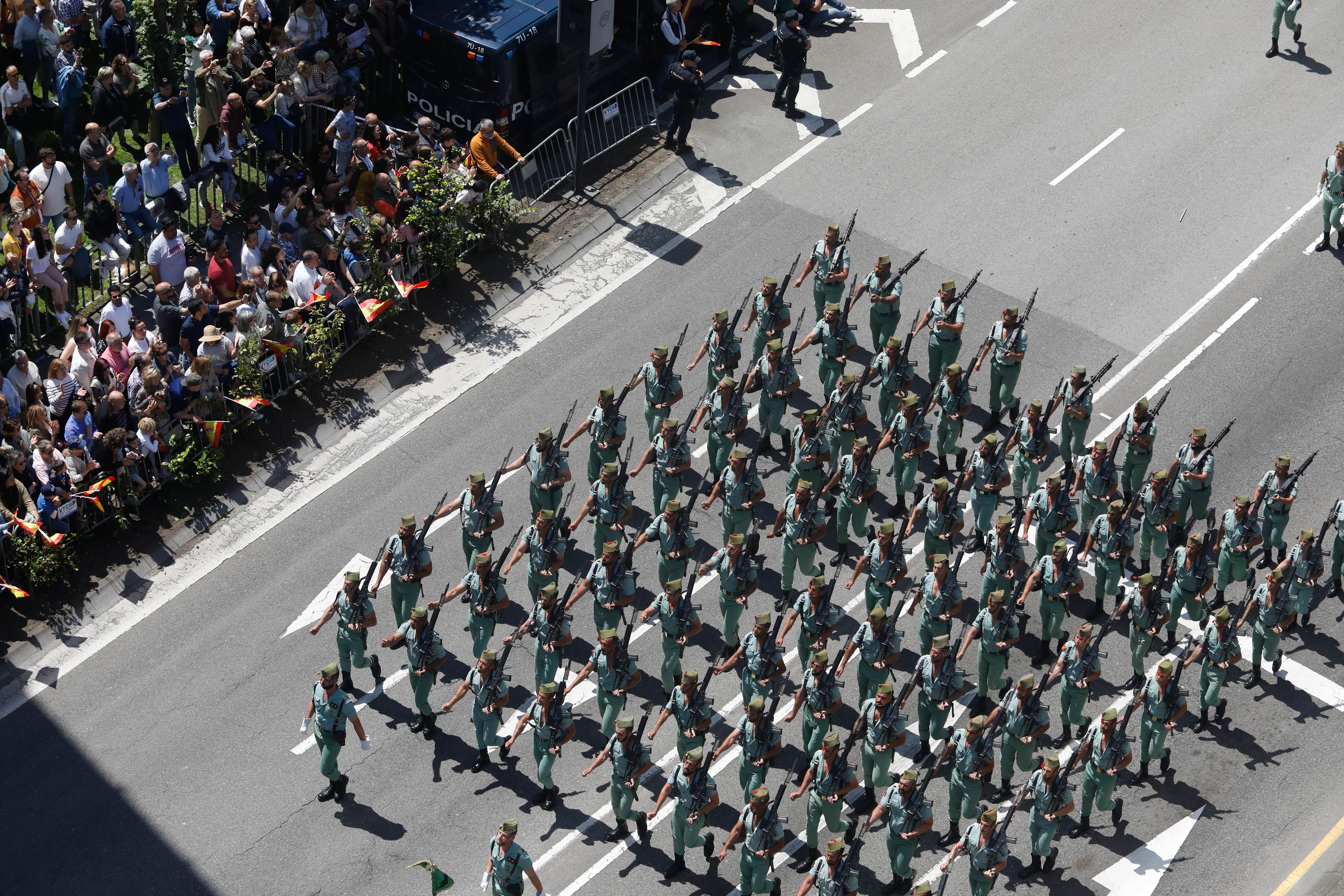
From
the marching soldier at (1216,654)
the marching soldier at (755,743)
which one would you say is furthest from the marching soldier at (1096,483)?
the marching soldier at (755,743)

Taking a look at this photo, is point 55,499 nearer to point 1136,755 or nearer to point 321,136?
point 321,136

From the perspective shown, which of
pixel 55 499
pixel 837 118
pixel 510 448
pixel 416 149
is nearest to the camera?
pixel 55 499

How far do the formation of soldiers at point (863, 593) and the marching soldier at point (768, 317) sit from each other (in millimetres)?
45

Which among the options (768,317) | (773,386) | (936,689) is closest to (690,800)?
(936,689)

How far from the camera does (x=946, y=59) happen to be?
106 ft

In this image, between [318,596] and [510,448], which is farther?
[510,448]

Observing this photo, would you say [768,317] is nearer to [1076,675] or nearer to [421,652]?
[1076,675]

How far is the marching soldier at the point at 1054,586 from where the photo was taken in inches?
889

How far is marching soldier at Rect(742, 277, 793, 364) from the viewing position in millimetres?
26047

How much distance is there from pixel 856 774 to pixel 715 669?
1993mm

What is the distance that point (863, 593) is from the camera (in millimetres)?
24109

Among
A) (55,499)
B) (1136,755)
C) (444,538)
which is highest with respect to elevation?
(55,499)

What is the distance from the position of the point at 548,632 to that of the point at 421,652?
55.7 inches

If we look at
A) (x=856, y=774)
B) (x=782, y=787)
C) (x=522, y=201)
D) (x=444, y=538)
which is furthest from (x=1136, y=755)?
(x=522, y=201)
